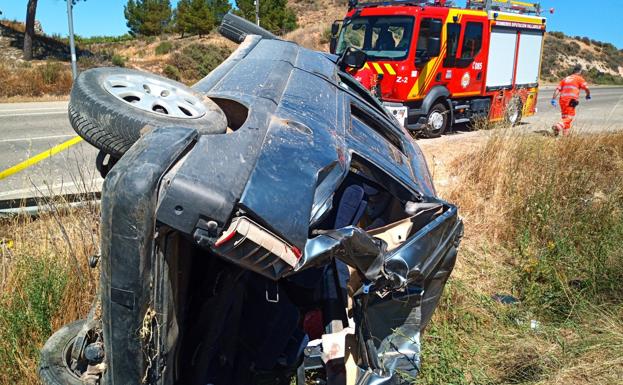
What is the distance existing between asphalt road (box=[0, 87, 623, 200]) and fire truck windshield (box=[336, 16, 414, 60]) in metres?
3.01

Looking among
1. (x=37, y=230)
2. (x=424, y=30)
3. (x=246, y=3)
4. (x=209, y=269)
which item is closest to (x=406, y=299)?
(x=209, y=269)

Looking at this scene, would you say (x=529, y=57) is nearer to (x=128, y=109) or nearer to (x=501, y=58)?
(x=501, y=58)

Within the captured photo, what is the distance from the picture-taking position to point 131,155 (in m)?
1.54

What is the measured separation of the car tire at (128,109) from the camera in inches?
74.9

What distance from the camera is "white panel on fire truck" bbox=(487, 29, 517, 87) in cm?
1202

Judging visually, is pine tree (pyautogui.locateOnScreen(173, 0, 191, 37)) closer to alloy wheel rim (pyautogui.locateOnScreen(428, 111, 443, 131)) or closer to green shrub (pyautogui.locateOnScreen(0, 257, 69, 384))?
alloy wheel rim (pyautogui.locateOnScreen(428, 111, 443, 131))

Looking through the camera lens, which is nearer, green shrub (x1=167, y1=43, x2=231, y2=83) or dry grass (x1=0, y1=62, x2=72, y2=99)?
dry grass (x1=0, y1=62, x2=72, y2=99)

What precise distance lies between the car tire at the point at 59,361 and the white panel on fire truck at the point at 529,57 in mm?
13070

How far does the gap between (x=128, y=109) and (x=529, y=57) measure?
13696mm

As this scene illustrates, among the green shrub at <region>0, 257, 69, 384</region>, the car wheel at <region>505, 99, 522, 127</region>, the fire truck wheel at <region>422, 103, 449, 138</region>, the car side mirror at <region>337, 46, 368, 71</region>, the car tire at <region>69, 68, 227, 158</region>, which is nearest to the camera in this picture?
the car tire at <region>69, 68, 227, 158</region>

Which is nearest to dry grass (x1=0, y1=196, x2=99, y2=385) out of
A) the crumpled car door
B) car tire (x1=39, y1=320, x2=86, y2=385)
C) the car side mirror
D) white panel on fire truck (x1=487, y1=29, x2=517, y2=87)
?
car tire (x1=39, y1=320, x2=86, y2=385)

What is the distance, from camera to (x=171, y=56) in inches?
1214

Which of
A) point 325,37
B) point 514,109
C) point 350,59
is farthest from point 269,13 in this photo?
point 350,59

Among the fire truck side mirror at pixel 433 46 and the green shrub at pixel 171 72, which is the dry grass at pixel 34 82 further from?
the fire truck side mirror at pixel 433 46
